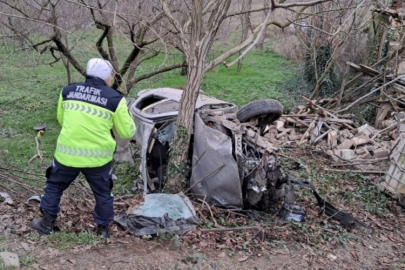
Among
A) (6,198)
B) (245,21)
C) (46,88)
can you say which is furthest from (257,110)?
(46,88)

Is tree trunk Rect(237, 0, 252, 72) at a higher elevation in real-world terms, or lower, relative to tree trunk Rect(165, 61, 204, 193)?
higher

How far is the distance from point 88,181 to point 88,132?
54 cm

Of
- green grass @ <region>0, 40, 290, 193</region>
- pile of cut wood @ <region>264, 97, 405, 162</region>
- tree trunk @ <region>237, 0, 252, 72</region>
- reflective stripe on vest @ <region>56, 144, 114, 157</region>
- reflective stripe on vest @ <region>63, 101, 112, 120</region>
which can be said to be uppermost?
tree trunk @ <region>237, 0, 252, 72</region>

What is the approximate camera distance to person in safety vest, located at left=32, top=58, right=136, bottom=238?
400cm

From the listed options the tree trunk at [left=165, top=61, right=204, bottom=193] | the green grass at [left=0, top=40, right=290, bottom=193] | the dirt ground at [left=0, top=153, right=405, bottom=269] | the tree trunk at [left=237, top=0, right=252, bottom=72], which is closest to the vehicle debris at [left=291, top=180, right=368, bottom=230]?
the dirt ground at [left=0, top=153, right=405, bottom=269]

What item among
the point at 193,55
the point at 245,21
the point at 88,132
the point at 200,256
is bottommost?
the point at 200,256

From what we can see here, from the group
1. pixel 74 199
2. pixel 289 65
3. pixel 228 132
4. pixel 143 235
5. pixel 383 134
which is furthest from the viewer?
pixel 289 65

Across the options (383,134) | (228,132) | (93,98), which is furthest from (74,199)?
(383,134)

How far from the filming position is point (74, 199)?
532 cm

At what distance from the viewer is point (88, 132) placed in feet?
13.1

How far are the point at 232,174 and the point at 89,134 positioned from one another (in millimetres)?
2076

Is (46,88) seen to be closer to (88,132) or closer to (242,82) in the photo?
(242,82)

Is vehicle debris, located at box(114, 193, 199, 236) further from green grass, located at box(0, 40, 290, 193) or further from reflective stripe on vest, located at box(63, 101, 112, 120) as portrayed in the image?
green grass, located at box(0, 40, 290, 193)

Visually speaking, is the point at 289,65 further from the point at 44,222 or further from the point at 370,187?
the point at 44,222
